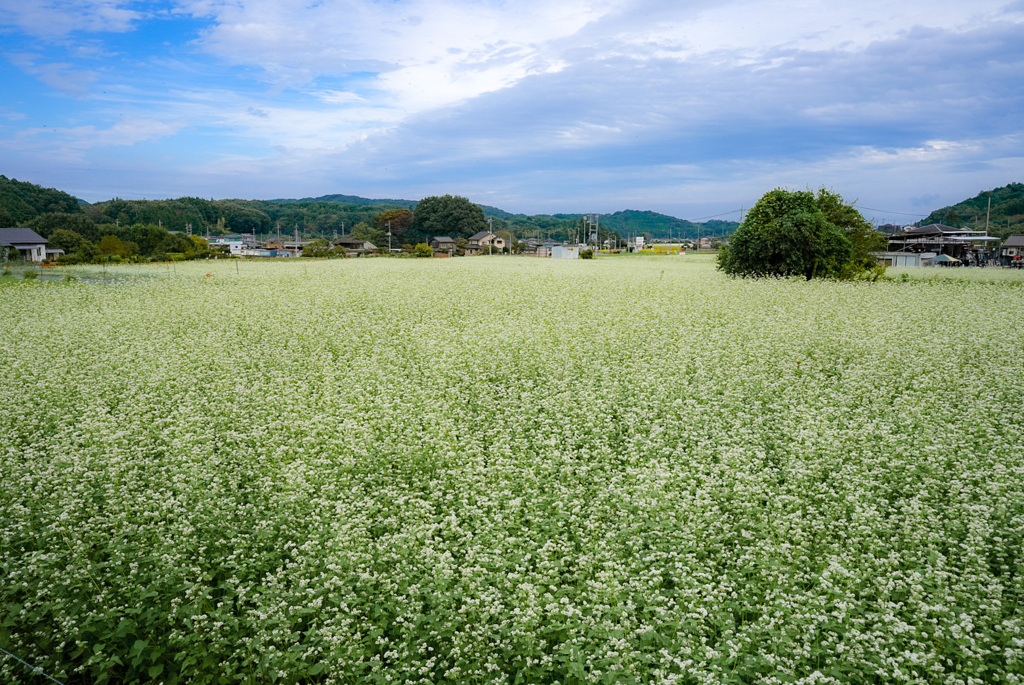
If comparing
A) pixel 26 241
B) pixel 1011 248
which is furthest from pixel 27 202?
pixel 1011 248

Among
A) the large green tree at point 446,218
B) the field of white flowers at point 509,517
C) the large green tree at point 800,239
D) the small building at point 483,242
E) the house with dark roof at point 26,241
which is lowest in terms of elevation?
the field of white flowers at point 509,517

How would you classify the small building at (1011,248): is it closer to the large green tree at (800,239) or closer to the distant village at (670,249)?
the distant village at (670,249)

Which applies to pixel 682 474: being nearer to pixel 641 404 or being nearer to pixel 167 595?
pixel 641 404

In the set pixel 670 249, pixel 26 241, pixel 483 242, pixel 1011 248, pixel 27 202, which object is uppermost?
pixel 27 202

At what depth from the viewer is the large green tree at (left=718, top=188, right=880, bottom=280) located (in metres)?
29.6

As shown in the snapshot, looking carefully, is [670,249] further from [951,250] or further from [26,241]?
[26,241]

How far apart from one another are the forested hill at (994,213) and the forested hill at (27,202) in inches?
5013

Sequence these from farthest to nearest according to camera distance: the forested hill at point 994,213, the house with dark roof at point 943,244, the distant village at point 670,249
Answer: the forested hill at point 994,213 → the house with dark roof at point 943,244 → the distant village at point 670,249

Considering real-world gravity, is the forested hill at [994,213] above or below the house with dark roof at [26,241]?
above

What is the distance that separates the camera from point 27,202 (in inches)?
2963

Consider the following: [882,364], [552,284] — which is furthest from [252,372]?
[552,284]

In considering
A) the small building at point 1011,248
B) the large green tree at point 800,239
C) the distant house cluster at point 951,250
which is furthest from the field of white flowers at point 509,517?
the small building at point 1011,248

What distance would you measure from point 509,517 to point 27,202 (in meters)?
96.6

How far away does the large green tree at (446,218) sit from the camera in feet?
376
